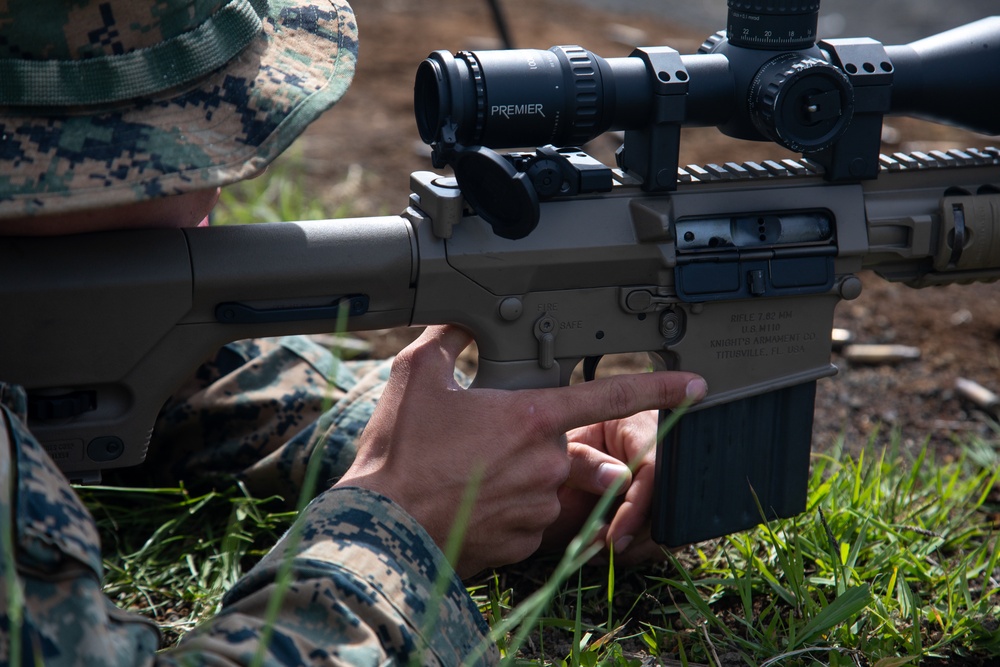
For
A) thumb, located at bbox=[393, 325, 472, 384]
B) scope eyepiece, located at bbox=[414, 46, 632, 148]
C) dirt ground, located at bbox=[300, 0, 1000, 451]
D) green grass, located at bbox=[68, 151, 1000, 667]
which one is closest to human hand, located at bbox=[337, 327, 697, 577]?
thumb, located at bbox=[393, 325, 472, 384]

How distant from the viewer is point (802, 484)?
2279mm

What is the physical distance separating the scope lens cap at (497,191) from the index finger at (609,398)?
12.3 inches

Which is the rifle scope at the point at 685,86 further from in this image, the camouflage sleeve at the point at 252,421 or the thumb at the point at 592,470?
the camouflage sleeve at the point at 252,421

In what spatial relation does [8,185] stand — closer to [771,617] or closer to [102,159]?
[102,159]

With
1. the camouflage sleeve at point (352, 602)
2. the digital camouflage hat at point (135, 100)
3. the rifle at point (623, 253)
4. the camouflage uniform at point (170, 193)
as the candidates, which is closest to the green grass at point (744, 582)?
the rifle at point (623, 253)

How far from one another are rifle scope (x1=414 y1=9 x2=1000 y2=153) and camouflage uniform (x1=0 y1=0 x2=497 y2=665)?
0.76ft

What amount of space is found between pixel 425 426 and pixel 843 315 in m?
2.66

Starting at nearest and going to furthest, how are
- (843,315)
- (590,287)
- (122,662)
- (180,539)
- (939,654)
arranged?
(122,662)
(590,287)
(939,654)
(180,539)
(843,315)

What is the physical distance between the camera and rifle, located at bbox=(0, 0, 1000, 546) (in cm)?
179

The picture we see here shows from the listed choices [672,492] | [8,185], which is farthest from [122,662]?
[672,492]

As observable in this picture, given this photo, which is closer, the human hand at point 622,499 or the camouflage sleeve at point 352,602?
the camouflage sleeve at point 352,602

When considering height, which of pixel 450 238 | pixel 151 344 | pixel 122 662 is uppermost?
pixel 450 238

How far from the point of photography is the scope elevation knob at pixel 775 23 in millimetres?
1940

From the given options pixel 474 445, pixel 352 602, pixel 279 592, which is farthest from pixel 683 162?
pixel 279 592
